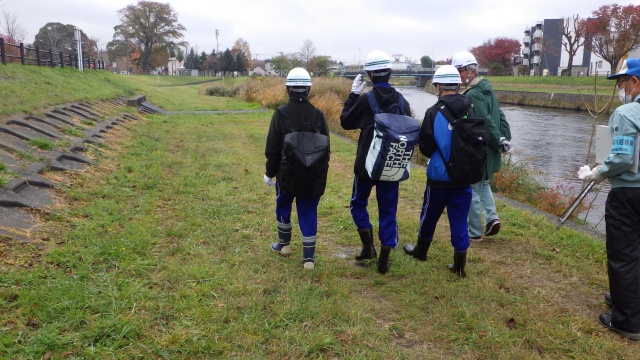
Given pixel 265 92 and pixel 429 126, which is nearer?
pixel 429 126

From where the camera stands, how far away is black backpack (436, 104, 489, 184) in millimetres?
3525

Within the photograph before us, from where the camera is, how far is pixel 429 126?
12.1 feet

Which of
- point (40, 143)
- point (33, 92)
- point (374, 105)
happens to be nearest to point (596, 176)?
point (374, 105)

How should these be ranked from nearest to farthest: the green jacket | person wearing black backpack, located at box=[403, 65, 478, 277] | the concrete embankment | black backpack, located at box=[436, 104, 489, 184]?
black backpack, located at box=[436, 104, 489, 184] < person wearing black backpack, located at box=[403, 65, 478, 277] < the green jacket < the concrete embankment

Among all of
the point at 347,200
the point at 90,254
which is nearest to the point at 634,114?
the point at 347,200

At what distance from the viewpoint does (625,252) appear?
2.98 metres

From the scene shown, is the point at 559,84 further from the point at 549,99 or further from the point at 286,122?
the point at 286,122

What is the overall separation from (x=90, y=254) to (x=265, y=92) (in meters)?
20.5

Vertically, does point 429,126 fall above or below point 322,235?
above

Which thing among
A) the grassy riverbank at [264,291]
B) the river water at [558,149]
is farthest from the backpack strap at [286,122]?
the river water at [558,149]

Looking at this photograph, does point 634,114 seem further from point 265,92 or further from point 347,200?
point 265,92

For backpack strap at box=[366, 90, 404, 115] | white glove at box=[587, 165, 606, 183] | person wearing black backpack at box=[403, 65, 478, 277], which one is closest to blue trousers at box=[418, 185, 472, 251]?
person wearing black backpack at box=[403, 65, 478, 277]

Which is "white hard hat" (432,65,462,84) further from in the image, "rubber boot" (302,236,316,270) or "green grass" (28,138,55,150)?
"green grass" (28,138,55,150)

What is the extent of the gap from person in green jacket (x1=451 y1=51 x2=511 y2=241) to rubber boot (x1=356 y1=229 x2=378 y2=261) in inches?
48.8
